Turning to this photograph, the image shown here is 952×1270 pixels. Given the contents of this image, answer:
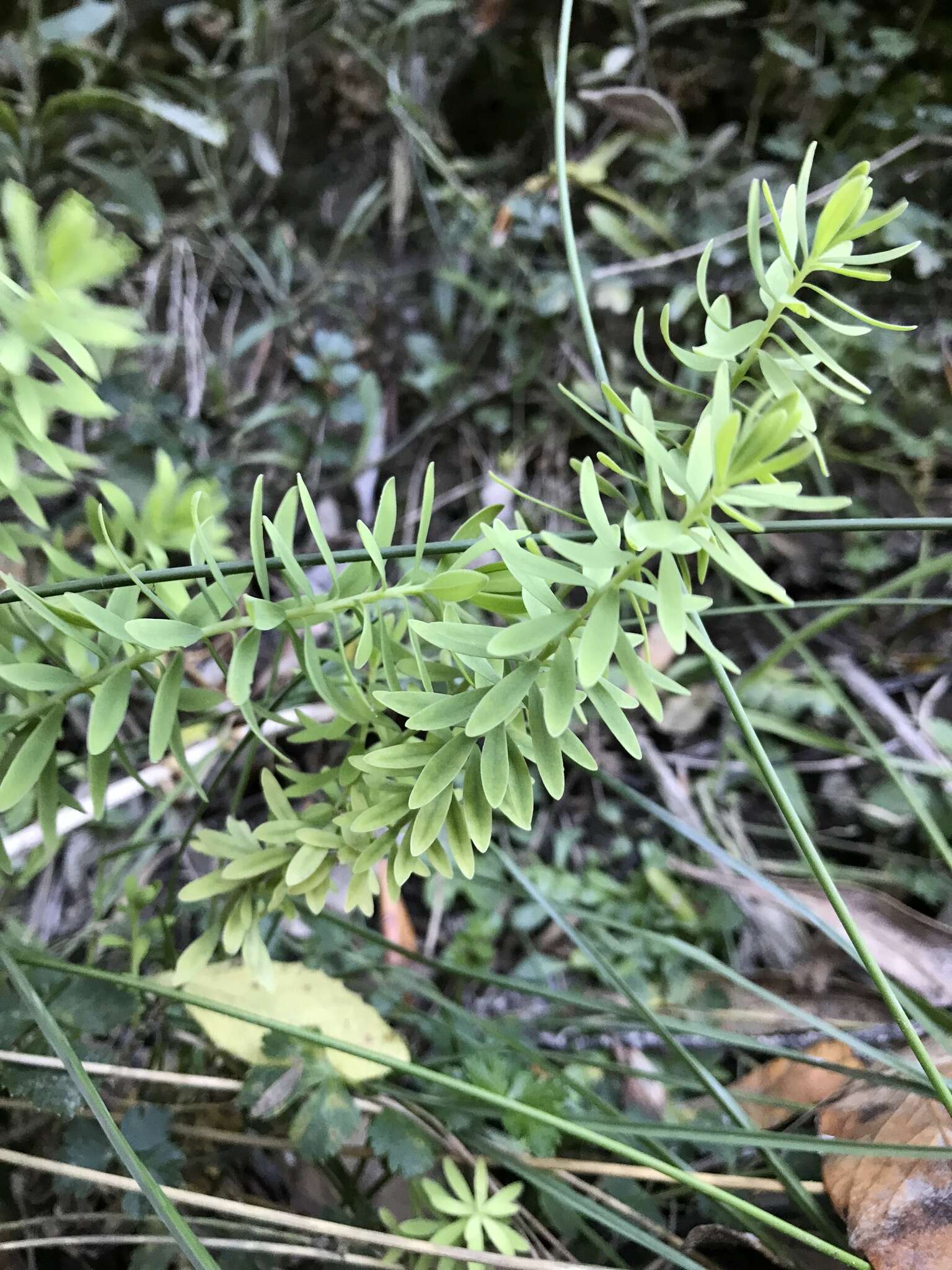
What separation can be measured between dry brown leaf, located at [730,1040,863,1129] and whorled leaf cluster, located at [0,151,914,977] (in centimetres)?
53

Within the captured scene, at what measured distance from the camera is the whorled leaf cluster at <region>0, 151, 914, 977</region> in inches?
13.6

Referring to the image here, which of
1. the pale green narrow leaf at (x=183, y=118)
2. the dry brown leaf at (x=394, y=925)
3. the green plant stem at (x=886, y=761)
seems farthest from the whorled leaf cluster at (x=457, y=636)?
the pale green narrow leaf at (x=183, y=118)

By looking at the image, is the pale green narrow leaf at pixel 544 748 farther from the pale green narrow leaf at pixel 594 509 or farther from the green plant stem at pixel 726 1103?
the green plant stem at pixel 726 1103

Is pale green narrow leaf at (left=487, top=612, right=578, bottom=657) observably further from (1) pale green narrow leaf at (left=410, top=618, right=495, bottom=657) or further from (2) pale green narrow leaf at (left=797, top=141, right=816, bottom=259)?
(2) pale green narrow leaf at (left=797, top=141, right=816, bottom=259)

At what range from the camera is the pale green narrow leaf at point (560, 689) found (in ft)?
1.20

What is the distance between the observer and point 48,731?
46 cm

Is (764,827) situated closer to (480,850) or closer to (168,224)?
(480,850)

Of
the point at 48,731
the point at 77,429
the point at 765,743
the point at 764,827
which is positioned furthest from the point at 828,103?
the point at 48,731

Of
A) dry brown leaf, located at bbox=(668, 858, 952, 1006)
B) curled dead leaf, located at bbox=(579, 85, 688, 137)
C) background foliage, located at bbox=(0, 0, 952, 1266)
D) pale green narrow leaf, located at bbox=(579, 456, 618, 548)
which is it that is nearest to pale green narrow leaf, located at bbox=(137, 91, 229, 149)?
background foliage, located at bbox=(0, 0, 952, 1266)

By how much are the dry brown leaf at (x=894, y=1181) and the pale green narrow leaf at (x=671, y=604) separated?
0.53 m

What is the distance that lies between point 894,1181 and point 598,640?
1.81 ft

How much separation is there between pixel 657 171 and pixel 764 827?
977mm

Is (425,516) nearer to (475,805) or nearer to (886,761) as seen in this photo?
(475,805)

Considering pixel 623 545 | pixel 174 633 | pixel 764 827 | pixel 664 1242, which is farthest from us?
pixel 764 827
